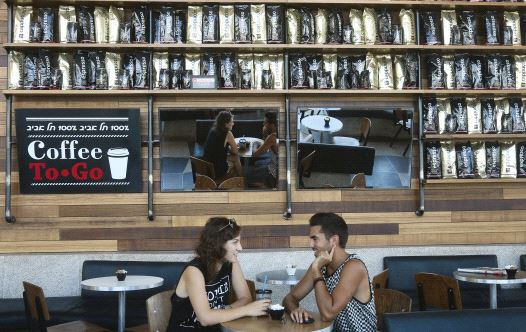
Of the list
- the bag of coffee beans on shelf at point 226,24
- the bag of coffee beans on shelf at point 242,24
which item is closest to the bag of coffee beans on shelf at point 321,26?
the bag of coffee beans on shelf at point 242,24

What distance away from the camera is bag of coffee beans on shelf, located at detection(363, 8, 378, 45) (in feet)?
19.7

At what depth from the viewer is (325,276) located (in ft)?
11.1

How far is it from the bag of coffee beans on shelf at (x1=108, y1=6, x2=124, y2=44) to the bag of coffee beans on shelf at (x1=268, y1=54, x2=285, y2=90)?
127cm

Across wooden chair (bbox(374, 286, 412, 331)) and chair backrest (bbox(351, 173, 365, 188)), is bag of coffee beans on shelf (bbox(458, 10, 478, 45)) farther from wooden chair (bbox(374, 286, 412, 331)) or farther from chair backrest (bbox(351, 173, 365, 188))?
wooden chair (bbox(374, 286, 412, 331))

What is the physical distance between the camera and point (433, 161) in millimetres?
6039

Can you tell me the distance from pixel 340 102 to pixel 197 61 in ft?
4.16

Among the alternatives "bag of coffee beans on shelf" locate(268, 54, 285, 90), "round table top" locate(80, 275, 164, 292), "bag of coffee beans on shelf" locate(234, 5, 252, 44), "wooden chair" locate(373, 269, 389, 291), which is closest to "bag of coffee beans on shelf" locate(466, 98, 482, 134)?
"bag of coffee beans on shelf" locate(268, 54, 285, 90)

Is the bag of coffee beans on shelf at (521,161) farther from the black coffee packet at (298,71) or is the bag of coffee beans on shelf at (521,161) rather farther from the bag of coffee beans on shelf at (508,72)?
the black coffee packet at (298,71)

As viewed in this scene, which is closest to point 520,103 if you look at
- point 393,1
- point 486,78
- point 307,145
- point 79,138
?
point 486,78

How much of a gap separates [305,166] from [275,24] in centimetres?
121

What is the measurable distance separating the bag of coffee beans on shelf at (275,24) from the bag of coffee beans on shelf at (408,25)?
1.04m

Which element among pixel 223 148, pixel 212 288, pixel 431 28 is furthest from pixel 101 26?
pixel 212 288

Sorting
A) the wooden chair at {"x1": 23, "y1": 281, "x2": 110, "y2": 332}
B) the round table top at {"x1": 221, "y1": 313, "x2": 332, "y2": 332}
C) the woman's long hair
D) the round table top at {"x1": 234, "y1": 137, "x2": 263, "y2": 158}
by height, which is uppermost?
the round table top at {"x1": 234, "y1": 137, "x2": 263, "y2": 158}

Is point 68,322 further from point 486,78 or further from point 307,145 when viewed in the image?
point 486,78
